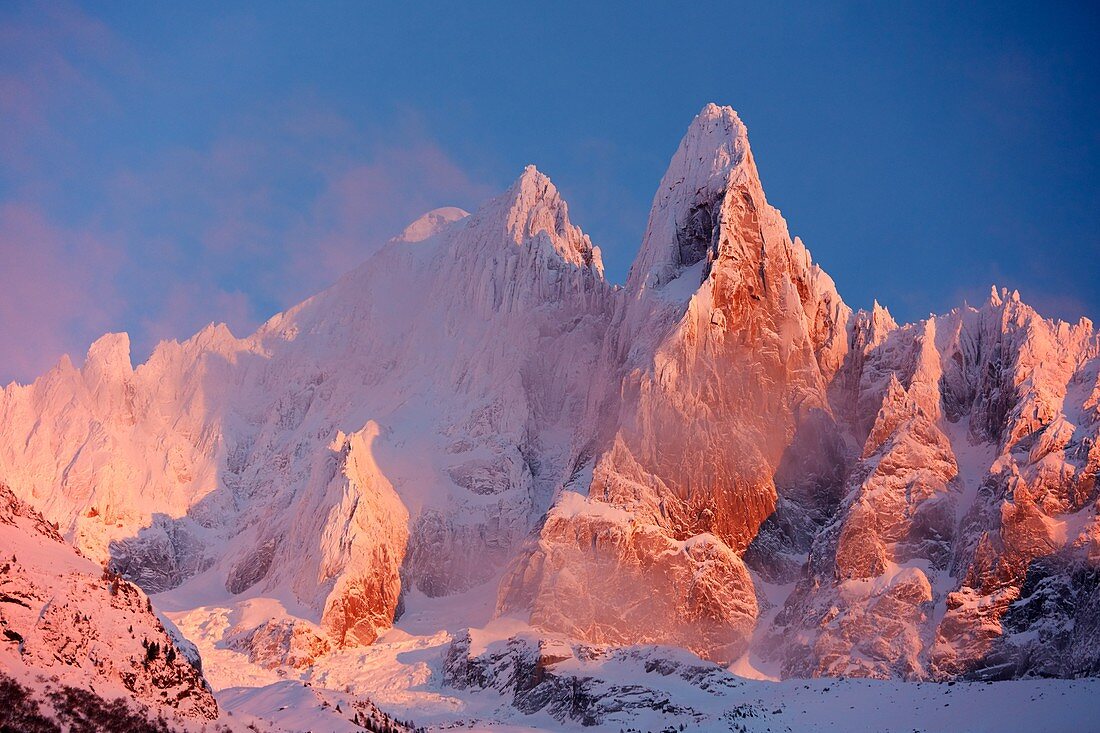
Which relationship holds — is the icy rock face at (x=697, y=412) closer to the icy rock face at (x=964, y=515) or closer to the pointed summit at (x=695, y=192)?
the pointed summit at (x=695, y=192)

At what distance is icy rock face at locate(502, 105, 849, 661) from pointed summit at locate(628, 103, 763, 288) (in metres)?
0.21

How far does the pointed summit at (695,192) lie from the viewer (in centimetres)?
13025

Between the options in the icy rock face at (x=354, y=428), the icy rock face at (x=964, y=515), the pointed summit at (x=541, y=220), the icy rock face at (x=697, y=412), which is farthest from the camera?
the pointed summit at (x=541, y=220)

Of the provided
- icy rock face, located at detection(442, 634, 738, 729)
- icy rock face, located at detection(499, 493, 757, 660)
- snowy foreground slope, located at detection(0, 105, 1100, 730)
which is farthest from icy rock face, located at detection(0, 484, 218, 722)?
icy rock face, located at detection(499, 493, 757, 660)

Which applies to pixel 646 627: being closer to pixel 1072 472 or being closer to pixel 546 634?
pixel 546 634

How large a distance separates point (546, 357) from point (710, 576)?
4420 cm

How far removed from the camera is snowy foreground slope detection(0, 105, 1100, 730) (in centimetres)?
9512

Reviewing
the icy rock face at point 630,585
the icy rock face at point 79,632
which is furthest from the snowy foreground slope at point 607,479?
the icy rock face at point 79,632

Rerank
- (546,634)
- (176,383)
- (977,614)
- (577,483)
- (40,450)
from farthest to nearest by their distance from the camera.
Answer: (176,383)
(40,450)
(577,483)
(546,634)
(977,614)

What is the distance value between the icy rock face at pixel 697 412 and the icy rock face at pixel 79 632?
74375 millimetres

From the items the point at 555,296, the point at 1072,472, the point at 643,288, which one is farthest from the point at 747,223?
the point at 1072,472

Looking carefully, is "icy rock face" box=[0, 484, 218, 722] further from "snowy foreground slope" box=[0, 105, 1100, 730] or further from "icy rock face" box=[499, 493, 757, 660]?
"icy rock face" box=[499, 493, 757, 660]

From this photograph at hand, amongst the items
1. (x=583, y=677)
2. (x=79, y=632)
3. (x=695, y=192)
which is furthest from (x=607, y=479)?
(x=79, y=632)

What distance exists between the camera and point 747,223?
414ft
